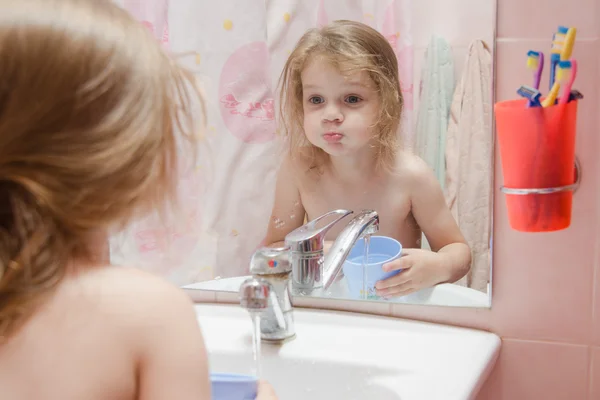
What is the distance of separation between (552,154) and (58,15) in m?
0.54

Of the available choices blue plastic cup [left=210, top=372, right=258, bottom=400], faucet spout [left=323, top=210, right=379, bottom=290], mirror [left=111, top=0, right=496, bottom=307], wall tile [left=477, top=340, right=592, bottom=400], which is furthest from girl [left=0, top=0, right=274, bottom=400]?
wall tile [left=477, top=340, right=592, bottom=400]

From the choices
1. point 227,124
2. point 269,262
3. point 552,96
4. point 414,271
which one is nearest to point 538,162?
point 552,96

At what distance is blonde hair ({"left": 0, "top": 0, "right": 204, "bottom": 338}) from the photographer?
50cm

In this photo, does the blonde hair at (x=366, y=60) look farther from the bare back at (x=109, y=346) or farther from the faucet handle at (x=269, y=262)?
the bare back at (x=109, y=346)

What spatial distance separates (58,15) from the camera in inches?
20.2

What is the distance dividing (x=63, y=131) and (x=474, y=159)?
0.53 meters

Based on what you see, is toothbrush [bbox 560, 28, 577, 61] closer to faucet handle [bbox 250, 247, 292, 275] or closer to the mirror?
the mirror

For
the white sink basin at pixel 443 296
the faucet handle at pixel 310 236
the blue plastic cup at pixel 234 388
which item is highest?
the faucet handle at pixel 310 236

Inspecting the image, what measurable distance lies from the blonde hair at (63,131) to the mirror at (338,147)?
0.93 feet

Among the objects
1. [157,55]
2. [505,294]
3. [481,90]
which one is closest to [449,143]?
[481,90]

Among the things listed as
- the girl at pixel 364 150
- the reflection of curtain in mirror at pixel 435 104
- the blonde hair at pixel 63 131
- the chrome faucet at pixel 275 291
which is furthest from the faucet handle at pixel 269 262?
the blonde hair at pixel 63 131

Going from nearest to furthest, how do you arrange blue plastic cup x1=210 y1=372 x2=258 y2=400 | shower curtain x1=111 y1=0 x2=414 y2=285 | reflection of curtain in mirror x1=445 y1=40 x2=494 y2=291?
blue plastic cup x1=210 y1=372 x2=258 y2=400
reflection of curtain in mirror x1=445 y1=40 x2=494 y2=291
shower curtain x1=111 y1=0 x2=414 y2=285

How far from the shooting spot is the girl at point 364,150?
2.96 ft

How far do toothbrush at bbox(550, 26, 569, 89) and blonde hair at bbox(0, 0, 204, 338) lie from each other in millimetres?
462
